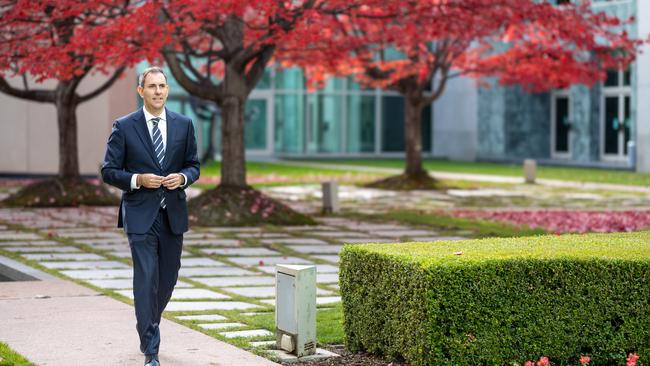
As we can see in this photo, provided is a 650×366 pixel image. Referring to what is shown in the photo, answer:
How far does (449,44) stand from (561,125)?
17.2 meters

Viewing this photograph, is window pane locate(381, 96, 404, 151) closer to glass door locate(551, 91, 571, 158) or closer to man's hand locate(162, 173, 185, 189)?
glass door locate(551, 91, 571, 158)

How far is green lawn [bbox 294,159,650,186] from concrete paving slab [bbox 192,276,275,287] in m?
19.2

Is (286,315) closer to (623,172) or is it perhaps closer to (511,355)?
(511,355)

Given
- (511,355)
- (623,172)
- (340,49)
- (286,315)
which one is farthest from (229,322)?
(623,172)

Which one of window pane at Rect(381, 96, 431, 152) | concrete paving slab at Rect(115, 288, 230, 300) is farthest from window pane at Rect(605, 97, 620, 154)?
concrete paving slab at Rect(115, 288, 230, 300)

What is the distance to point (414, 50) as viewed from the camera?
27641 mm

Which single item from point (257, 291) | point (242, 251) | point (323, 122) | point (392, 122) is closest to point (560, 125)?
point (392, 122)

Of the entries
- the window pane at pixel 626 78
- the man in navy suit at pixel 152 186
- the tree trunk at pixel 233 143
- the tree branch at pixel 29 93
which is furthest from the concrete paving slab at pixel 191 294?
the window pane at pixel 626 78

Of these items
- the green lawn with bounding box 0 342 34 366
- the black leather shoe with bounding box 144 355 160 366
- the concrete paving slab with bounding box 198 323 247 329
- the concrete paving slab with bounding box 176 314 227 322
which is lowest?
the concrete paving slab with bounding box 176 314 227 322

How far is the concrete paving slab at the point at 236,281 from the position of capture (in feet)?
38.7

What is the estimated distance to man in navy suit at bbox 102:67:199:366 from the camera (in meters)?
7.50

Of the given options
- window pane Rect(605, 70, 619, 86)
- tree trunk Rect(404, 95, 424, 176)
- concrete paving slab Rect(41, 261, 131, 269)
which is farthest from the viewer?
window pane Rect(605, 70, 619, 86)

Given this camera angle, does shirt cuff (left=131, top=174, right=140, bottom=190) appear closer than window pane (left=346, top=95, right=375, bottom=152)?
Yes

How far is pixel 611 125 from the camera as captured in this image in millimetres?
40969
